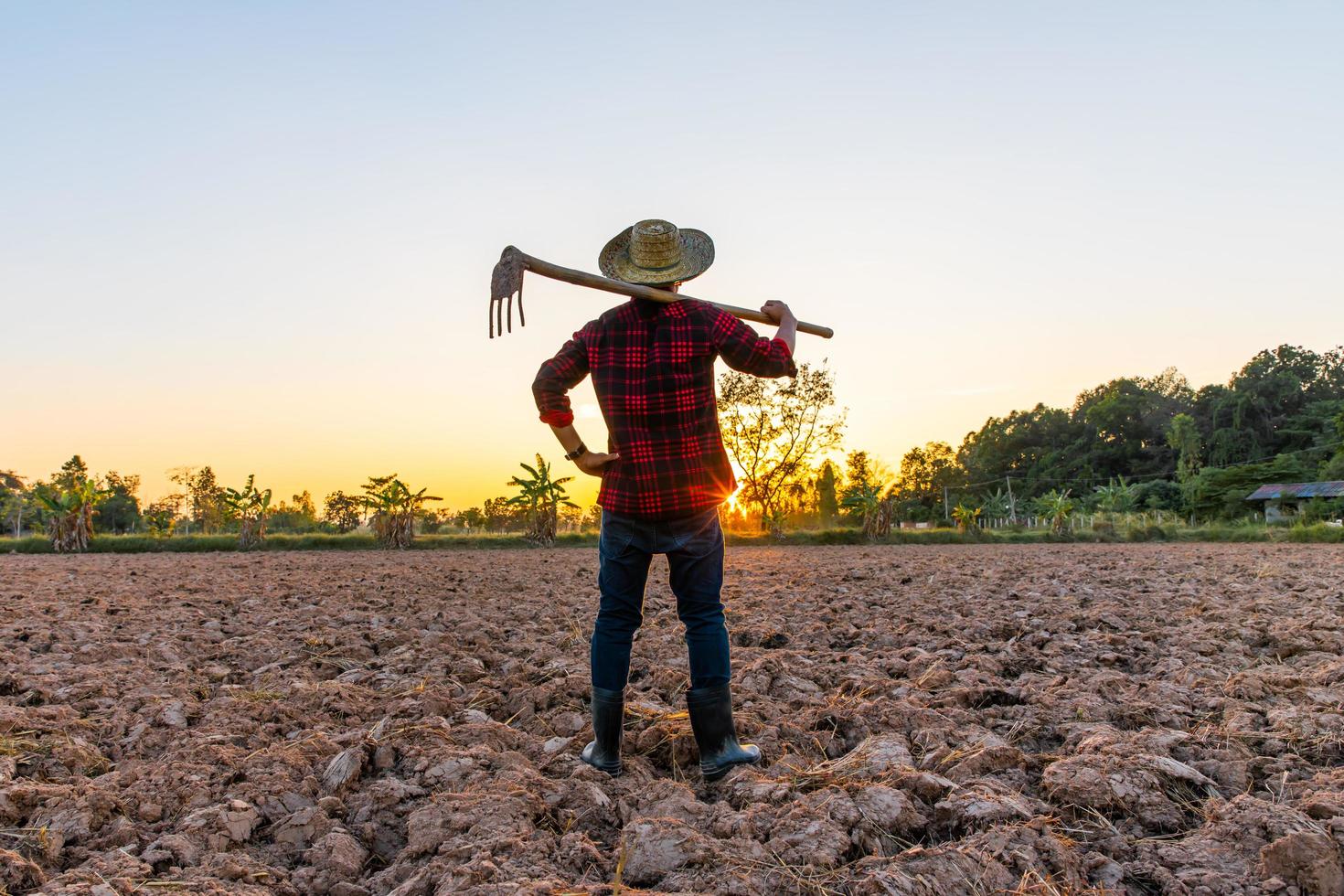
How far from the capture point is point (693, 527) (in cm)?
267

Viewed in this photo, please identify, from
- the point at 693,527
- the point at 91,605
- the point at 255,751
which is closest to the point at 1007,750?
the point at 693,527

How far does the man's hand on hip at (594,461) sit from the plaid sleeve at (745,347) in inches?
18.7

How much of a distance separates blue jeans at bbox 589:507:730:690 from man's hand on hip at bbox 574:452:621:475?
5.9 inches

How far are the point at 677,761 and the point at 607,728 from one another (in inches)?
12.0

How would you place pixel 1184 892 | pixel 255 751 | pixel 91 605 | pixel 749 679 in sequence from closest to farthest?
1. pixel 1184 892
2. pixel 255 751
3. pixel 749 679
4. pixel 91 605

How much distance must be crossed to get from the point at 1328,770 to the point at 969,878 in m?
1.41

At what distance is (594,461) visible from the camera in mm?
2717

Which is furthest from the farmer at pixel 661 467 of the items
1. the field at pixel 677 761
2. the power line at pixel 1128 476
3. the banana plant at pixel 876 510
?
the power line at pixel 1128 476

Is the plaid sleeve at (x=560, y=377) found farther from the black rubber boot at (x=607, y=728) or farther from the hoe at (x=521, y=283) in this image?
the black rubber boot at (x=607, y=728)

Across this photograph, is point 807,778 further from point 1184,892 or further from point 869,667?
point 869,667

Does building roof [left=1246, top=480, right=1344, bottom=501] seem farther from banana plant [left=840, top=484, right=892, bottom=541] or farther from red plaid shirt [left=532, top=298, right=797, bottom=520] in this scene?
red plaid shirt [left=532, top=298, right=797, bottom=520]

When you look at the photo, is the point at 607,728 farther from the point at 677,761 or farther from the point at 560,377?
the point at 560,377

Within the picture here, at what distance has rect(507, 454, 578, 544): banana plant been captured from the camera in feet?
75.2

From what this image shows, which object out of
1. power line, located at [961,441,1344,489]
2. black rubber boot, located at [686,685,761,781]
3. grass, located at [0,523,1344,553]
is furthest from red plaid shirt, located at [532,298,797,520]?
power line, located at [961,441,1344,489]
